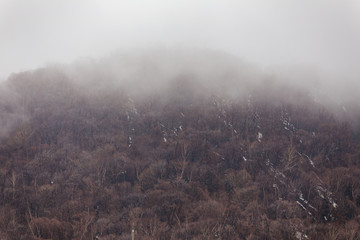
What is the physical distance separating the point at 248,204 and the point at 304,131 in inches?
2844

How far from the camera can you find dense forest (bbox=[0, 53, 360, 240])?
61344mm

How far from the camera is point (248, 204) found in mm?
76000

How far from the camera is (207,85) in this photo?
172 metres

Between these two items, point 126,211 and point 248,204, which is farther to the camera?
point 248,204

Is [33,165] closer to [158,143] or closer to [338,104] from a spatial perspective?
[158,143]

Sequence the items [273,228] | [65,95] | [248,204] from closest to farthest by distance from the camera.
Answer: [273,228]
[248,204]
[65,95]

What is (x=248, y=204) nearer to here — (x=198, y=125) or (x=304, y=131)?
(x=198, y=125)

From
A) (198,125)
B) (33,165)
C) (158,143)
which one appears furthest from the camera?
(198,125)

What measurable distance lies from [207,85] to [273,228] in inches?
4803

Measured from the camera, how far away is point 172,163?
349 feet

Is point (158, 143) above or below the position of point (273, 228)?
below

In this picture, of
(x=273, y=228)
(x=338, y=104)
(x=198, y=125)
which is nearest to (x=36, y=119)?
(x=198, y=125)

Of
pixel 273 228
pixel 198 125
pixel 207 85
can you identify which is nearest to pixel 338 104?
pixel 207 85

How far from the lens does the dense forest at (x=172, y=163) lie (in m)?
61.3
